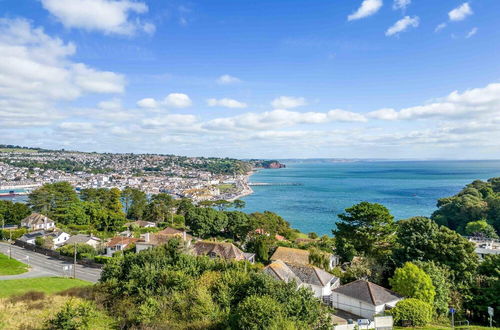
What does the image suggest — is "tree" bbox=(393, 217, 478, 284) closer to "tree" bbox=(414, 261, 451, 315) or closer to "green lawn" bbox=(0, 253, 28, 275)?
"tree" bbox=(414, 261, 451, 315)

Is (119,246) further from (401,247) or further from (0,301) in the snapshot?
(401,247)

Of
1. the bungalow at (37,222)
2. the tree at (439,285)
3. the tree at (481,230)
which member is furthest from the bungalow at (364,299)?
the bungalow at (37,222)

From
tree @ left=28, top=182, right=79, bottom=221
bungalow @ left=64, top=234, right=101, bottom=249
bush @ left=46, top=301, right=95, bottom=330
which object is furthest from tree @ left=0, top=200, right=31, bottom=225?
bush @ left=46, top=301, right=95, bottom=330

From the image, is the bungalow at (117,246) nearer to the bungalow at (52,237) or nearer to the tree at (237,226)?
the bungalow at (52,237)

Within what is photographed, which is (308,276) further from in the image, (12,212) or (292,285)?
(12,212)

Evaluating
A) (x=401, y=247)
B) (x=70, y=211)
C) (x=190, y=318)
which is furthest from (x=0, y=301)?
(x=70, y=211)

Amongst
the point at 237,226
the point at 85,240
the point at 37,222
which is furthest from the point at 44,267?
the point at 237,226

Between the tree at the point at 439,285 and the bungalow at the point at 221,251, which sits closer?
the tree at the point at 439,285
